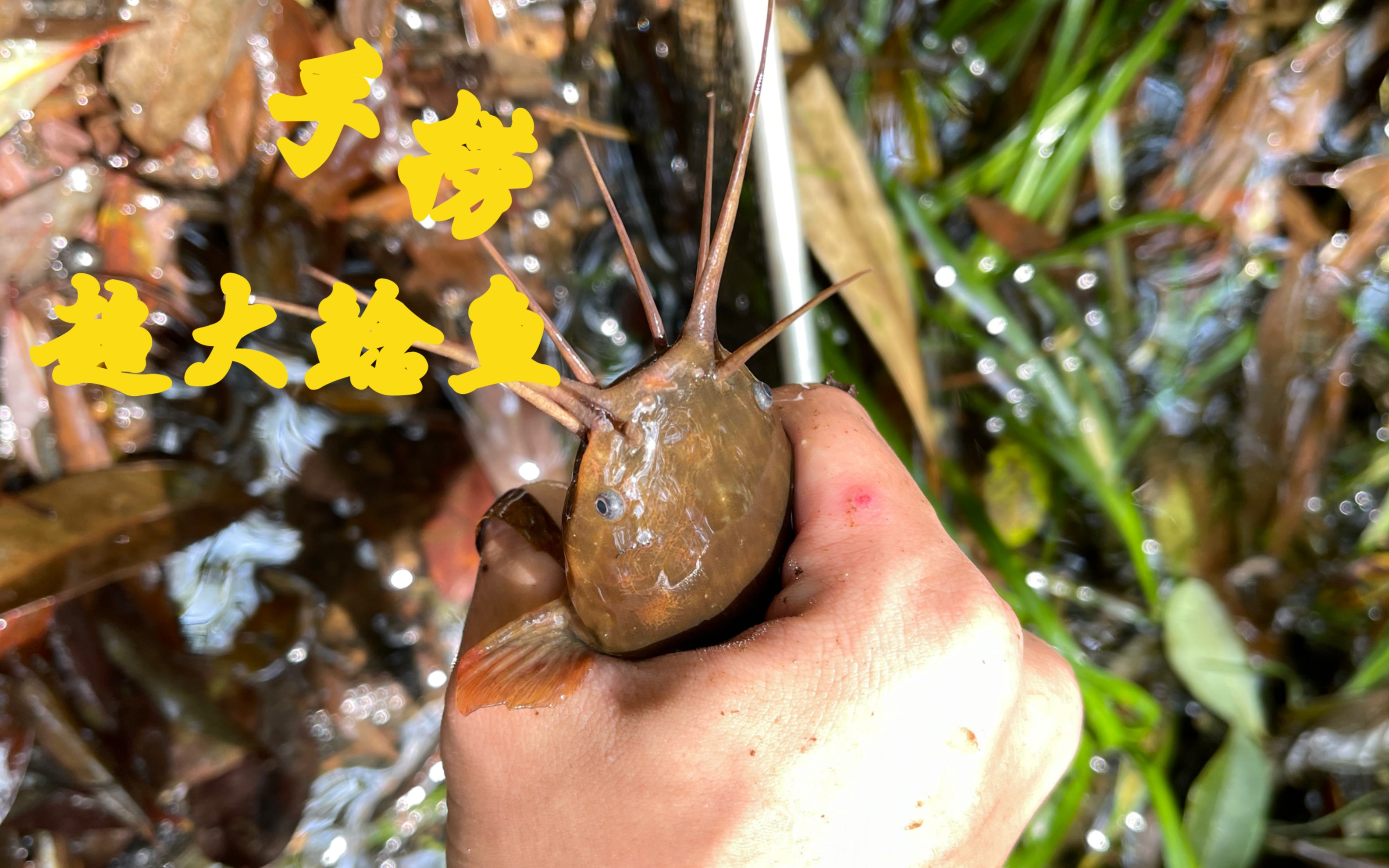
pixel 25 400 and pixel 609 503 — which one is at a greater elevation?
pixel 25 400

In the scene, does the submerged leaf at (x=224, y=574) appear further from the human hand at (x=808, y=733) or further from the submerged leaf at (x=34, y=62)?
the human hand at (x=808, y=733)

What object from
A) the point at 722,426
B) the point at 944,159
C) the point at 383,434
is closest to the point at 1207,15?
the point at 944,159

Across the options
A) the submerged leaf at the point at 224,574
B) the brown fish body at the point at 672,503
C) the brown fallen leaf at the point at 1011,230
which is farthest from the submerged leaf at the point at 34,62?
the brown fallen leaf at the point at 1011,230

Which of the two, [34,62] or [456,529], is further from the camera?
[456,529]

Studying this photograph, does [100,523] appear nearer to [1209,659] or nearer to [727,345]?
[727,345]

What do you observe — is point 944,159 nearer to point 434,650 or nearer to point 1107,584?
point 1107,584

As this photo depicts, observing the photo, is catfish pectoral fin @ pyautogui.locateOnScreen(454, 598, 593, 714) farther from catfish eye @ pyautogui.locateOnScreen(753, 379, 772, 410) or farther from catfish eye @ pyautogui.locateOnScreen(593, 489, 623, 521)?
catfish eye @ pyautogui.locateOnScreen(753, 379, 772, 410)

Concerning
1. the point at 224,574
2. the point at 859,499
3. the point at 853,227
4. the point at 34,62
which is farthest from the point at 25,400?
the point at 853,227
